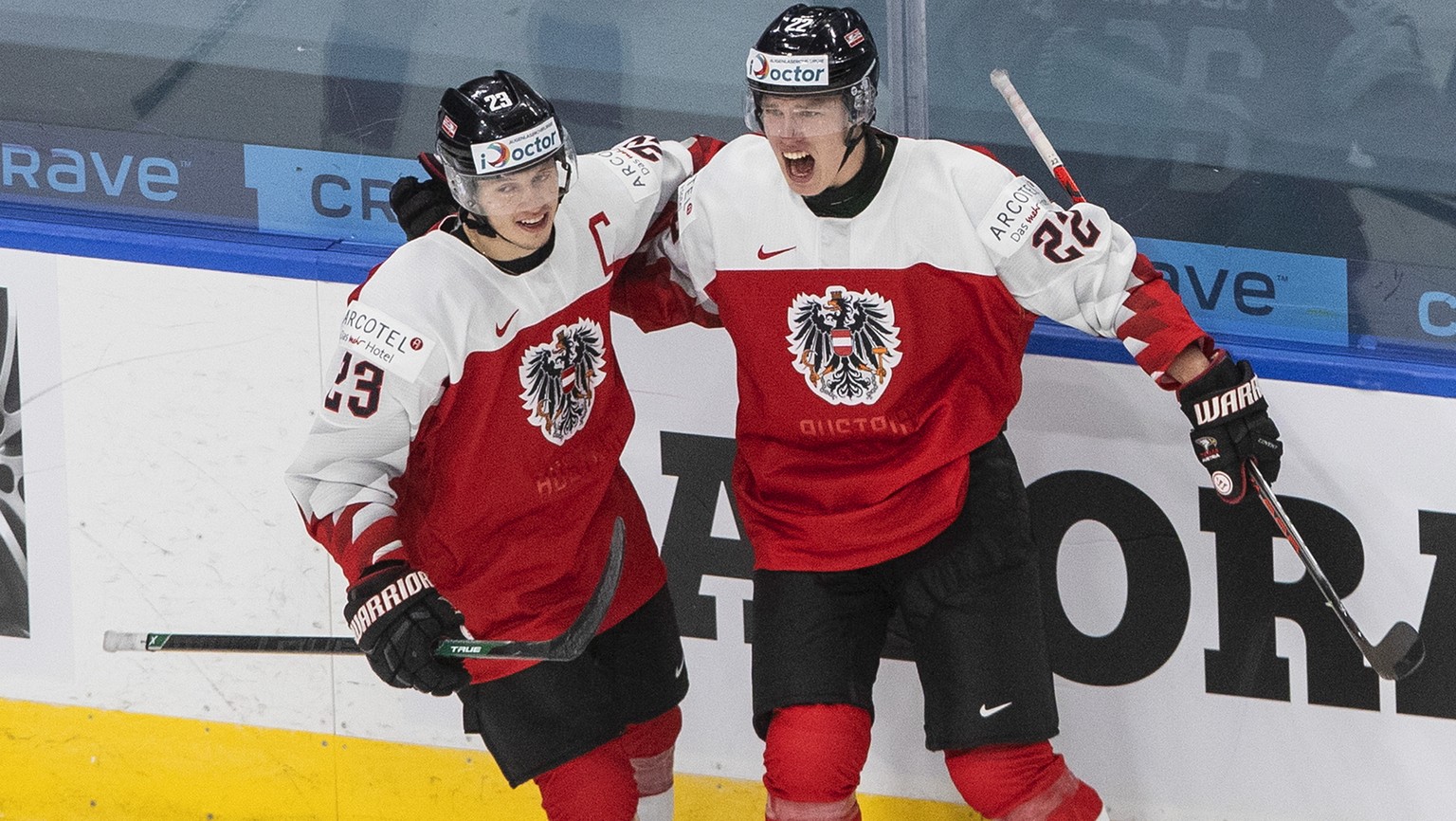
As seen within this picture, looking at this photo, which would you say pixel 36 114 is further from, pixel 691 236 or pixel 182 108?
pixel 691 236

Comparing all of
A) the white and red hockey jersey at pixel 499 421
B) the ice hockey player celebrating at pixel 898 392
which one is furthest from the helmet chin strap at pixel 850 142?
the white and red hockey jersey at pixel 499 421

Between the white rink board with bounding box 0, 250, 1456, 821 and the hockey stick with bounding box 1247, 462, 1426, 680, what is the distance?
150mm

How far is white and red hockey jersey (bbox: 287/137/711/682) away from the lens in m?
2.46

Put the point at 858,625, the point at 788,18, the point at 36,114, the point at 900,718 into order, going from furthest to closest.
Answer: the point at 36,114 → the point at 900,718 → the point at 858,625 → the point at 788,18

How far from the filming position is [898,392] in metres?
2.56

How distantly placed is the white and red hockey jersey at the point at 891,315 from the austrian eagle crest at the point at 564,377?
201 mm

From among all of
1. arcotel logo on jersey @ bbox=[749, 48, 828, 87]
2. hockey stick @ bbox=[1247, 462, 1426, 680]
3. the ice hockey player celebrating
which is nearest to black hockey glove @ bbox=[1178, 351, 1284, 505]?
the ice hockey player celebrating

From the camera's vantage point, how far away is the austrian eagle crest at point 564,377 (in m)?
2.55

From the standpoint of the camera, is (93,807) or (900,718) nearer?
(900,718)

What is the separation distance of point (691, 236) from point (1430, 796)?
5.02 feet

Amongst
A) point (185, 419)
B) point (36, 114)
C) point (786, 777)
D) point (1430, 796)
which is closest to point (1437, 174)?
point (1430, 796)

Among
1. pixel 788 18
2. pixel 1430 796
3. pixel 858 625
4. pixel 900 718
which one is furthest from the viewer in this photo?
pixel 900 718

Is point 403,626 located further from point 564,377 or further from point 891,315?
point 891,315

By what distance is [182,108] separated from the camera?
11.0ft
